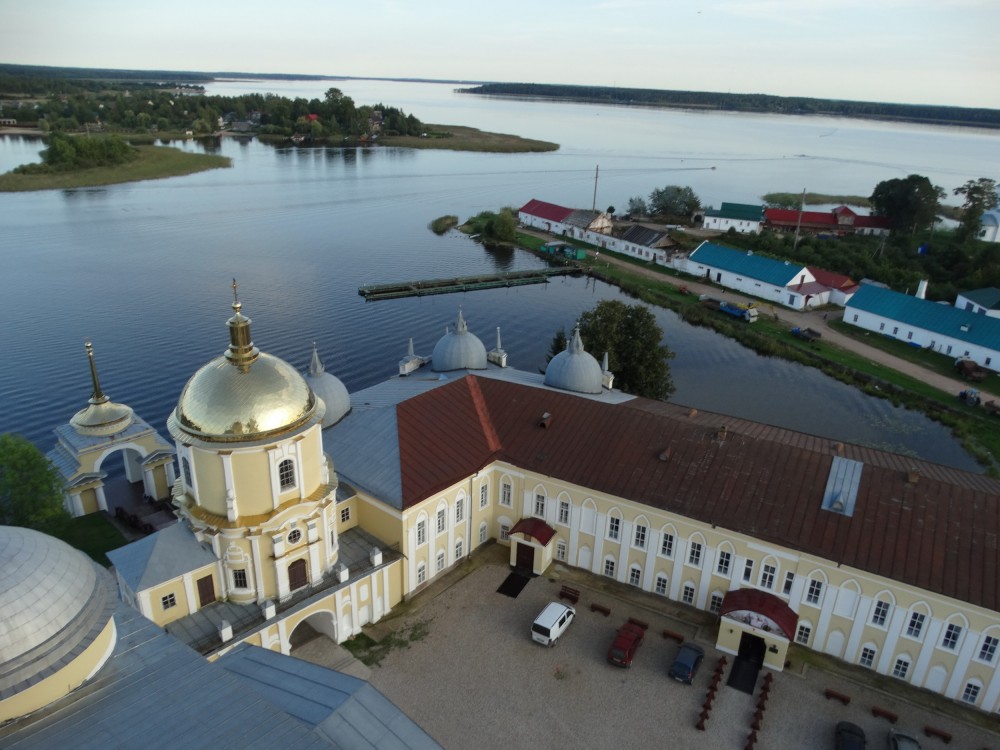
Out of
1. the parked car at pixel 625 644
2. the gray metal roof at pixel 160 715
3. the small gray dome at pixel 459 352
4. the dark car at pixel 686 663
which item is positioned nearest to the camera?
the gray metal roof at pixel 160 715

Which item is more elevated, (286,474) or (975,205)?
(975,205)

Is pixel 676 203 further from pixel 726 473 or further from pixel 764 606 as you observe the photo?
pixel 764 606

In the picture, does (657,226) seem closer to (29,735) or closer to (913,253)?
(913,253)

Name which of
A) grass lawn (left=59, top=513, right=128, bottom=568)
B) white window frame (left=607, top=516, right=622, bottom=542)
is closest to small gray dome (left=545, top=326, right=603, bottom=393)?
white window frame (left=607, top=516, right=622, bottom=542)

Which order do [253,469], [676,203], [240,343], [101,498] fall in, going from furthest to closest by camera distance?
1. [676,203]
2. [101,498]
3. [253,469]
4. [240,343]

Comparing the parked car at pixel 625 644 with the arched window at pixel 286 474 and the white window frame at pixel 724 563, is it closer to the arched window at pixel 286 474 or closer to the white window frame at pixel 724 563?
the white window frame at pixel 724 563

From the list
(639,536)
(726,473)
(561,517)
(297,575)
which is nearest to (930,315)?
(726,473)

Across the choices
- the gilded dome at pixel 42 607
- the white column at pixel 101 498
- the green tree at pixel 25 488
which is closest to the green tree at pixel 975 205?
the white column at pixel 101 498
